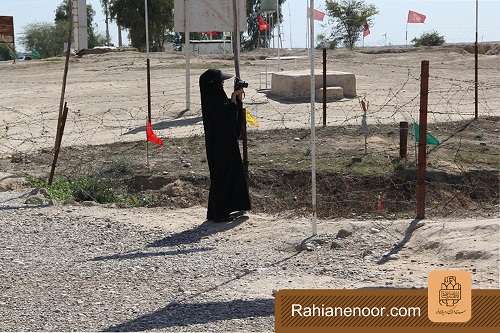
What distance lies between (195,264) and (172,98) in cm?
1556

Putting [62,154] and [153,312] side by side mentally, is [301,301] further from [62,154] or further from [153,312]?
[62,154]

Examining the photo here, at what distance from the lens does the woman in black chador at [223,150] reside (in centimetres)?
845

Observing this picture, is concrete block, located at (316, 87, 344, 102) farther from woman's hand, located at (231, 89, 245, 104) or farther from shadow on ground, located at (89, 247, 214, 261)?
shadow on ground, located at (89, 247, 214, 261)

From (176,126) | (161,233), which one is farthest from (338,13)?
(161,233)

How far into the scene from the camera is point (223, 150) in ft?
28.2

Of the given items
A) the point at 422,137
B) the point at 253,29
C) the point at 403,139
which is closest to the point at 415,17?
the point at 403,139

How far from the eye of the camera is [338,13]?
5484 centimetres

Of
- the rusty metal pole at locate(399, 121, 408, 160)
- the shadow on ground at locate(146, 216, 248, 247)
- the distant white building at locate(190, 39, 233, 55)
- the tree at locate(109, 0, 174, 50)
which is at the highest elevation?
the tree at locate(109, 0, 174, 50)

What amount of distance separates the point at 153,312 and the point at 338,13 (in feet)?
167

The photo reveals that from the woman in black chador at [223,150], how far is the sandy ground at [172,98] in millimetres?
4619

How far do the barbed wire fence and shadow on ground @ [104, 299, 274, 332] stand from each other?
407 cm

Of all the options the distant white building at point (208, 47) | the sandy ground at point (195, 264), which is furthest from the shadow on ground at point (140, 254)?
the distant white building at point (208, 47)

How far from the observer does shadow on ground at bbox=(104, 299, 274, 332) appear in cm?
528

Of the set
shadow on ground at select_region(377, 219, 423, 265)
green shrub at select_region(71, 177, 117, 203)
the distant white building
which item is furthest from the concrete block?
the distant white building
